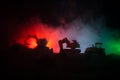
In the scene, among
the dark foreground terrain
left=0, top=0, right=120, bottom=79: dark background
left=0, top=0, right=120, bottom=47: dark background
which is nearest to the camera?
the dark foreground terrain

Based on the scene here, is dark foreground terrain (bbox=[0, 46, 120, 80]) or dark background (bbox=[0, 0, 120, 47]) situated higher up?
dark background (bbox=[0, 0, 120, 47])

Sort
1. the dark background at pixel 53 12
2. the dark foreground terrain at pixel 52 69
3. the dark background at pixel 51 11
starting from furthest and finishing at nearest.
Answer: the dark background at pixel 51 11
the dark background at pixel 53 12
the dark foreground terrain at pixel 52 69

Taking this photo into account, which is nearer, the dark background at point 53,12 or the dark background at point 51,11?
the dark background at point 53,12

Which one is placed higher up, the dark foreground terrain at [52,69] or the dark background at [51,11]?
the dark background at [51,11]

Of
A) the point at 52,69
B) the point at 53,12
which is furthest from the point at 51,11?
the point at 52,69

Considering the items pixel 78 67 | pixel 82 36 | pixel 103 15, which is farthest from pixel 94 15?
pixel 78 67

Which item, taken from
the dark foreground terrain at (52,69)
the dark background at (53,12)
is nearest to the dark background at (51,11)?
the dark background at (53,12)

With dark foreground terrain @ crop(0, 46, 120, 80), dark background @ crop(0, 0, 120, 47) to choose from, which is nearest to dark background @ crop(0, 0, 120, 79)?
dark background @ crop(0, 0, 120, 47)

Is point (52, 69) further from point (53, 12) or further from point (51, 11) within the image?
point (51, 11)

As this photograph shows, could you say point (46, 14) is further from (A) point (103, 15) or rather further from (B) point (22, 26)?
(A) point (103, 15)

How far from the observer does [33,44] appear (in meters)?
33.7

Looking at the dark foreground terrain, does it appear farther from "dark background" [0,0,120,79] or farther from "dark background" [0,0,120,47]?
"dark background" [0,0,120,47]

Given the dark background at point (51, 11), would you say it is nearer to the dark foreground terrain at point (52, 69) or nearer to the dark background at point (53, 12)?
the dark background at point (53, 12)

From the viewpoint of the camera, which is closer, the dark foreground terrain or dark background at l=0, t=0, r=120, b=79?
the dark foreground terrain
